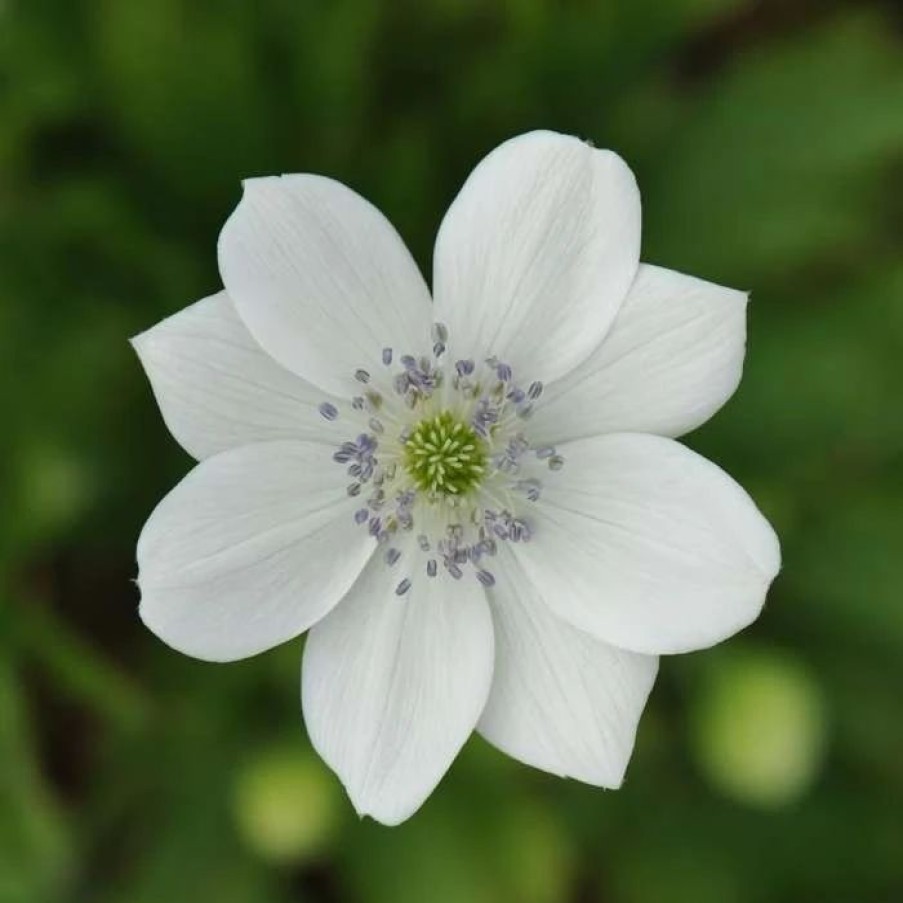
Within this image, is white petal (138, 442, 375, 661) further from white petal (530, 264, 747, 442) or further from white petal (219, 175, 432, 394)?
white petal (530, 264, 747, 442)

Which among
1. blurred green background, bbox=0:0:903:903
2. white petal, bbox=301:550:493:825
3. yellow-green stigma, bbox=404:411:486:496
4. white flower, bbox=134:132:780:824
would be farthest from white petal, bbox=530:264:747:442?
blurred green background, bbox=0:0:903:903

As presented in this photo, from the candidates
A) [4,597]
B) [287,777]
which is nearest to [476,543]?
[287,777]

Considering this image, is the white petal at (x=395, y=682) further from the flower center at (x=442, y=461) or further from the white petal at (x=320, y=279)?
the white petal at (x=320, y=279)

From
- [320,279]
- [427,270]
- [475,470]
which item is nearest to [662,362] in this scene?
[475,470]

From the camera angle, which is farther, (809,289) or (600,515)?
(809,289)

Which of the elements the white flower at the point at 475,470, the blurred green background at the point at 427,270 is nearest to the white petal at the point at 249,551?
the white flower at the point at 475,470

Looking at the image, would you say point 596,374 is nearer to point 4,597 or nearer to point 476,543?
point 476,543
